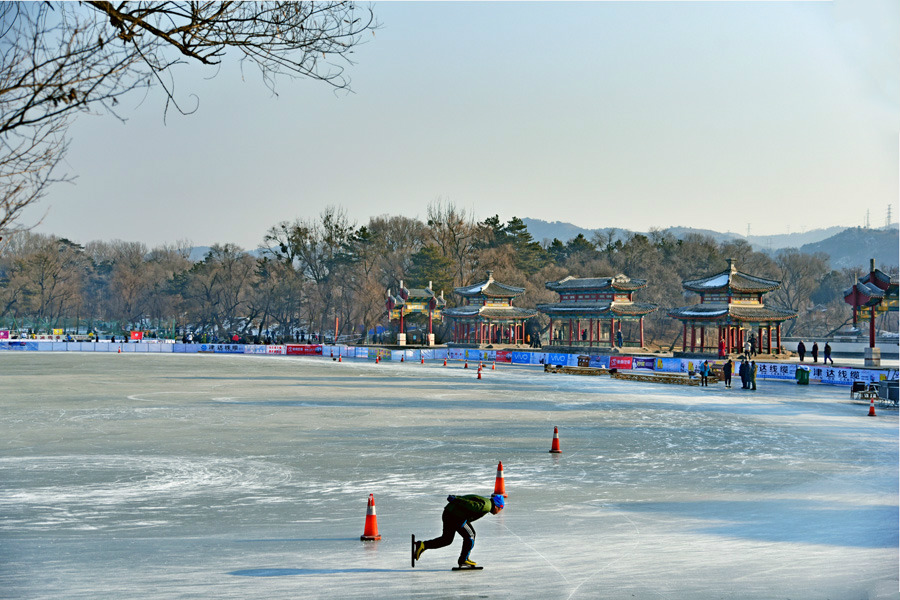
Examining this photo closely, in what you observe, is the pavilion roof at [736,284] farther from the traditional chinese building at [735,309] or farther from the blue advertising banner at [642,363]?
the blue advertising banner at [642,363]

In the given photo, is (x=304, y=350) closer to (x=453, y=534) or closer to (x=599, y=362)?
(x=599, y=362)

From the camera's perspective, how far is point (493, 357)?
221ft

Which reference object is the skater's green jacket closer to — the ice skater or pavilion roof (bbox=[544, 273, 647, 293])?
the ice skater

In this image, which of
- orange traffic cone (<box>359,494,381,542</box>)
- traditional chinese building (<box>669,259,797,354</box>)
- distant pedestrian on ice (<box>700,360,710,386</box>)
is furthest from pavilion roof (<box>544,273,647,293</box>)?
orange traffic cone (<box>359,494,381,542</box>)

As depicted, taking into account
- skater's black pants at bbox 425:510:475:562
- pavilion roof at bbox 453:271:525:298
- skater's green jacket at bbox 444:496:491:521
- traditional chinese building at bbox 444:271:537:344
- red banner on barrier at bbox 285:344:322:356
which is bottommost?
skater's black pants at bbox 425:510:475:562

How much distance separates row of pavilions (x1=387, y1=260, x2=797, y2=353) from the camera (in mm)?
70062

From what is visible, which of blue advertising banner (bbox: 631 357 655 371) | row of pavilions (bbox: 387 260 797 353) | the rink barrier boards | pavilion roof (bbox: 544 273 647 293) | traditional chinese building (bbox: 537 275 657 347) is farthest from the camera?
pavilion roof (bbox: 544 273 647 293)

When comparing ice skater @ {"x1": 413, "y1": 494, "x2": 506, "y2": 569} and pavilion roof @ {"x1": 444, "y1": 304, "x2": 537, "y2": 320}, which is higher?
pavilion roof @ {"x1": 444, "y1": 304, "x2": 537, "y2": 320}

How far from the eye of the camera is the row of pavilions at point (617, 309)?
227 ft

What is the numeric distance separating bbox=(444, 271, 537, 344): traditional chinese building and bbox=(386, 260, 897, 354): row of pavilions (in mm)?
90

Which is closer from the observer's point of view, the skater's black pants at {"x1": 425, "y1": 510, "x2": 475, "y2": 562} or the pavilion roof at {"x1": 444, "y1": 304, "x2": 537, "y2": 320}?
the skater's black pants at {"x1": 425, "y1": 510, "x2": 475, "y2": 562}

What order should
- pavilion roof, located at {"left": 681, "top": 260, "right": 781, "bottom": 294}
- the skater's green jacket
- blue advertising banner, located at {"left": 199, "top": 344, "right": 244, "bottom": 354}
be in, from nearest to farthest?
1. the skater's green jacket
2. pavilion roof, located at {"left": 681, "top": 260, "right": 781, "bottom": 294}
3. blue advertising banner, located at {"left": 199, "top": 344, "right": 244, "bottom": 354}

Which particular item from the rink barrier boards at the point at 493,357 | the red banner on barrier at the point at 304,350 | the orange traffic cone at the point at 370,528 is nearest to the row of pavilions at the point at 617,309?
the red banner on barrier at the point at 304,350

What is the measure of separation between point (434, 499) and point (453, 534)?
14.0 feet
